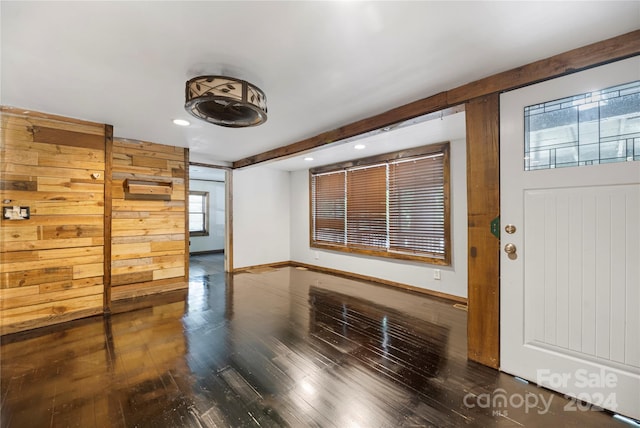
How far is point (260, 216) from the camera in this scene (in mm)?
6211

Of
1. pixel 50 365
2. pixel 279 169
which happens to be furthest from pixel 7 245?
pixel 279 169

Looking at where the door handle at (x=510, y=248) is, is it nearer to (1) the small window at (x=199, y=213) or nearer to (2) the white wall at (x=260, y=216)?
(2) the white wall at (x=260, y=216)

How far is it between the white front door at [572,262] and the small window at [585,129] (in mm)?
11

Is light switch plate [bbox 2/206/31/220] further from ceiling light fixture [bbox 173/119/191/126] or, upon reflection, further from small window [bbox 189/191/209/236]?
small window [bbox 189/191/209/236]

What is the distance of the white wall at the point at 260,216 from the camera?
583cm

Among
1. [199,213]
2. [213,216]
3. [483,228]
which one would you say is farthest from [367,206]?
[199,213]

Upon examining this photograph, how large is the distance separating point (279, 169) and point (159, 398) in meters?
5.22

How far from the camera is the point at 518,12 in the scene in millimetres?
1439

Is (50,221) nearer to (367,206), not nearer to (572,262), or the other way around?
(367,206)

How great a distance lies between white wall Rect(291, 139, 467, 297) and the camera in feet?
12.6

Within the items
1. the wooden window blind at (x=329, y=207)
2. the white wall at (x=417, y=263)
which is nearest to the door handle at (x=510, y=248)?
the white wall at (x=417, y=263)

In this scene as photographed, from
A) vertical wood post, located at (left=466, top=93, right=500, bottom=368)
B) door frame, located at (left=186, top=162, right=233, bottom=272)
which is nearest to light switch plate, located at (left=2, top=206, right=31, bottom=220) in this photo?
door frame, located at (left=186, top=162, right=233, bottom=272)

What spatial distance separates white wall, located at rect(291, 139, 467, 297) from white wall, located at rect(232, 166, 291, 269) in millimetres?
Answer: 429

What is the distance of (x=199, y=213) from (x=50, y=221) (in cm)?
566
